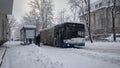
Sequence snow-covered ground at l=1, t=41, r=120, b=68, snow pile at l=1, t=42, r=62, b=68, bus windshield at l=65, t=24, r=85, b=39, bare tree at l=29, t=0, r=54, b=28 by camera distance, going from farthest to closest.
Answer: bare tree at l=29, t=0, r=54, b=28 → bus windshield at l=65, t=24, r=85, b=39 → snow-covered ground at l=1, t=41, r=120, b=68 → snow pile at l=1, t=42, r=62, b=68

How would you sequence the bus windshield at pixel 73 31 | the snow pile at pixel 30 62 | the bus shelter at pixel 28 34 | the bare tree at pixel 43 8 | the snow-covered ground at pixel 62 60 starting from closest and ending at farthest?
the snow pile at pixel 30 62 → the snow-covered ground at pixel 62 60 → the bus windshield at pixel 73 31 → the bus shelter at pixel 28 34 → the bare tree at pixel 43 8

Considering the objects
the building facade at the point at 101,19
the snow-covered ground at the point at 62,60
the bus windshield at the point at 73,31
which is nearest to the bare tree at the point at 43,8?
the building facade at the point at 101,19

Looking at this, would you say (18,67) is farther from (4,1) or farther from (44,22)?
(44,22)

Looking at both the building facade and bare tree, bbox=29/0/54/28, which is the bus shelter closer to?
bare tree, bbox=29/0/54/28

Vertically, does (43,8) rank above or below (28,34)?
above

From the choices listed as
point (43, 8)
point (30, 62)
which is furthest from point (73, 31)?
point (43, 8)

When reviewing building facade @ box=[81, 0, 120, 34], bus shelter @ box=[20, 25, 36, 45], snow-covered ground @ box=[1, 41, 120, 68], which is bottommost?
snow-covered ground @ box=[1, 41, 120, 68]

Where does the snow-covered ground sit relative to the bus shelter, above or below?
below

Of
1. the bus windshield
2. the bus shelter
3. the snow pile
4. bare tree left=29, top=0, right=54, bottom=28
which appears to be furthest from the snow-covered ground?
bare tree left=29, top=0, right=54, bottom=28

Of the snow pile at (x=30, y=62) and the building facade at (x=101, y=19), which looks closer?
the snow pile at (x=30, y=62)

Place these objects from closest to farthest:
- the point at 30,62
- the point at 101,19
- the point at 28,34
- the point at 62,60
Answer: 1. the point at 30,62
2. the point at 62,60
3. the point at 28,34
4. the point at 101,19

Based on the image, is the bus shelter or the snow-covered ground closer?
the snow-covered ground

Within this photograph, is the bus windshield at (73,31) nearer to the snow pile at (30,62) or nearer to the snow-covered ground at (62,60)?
the snow-covered ground at (62,60)

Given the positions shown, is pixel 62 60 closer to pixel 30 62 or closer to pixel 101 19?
pixel 30 62
